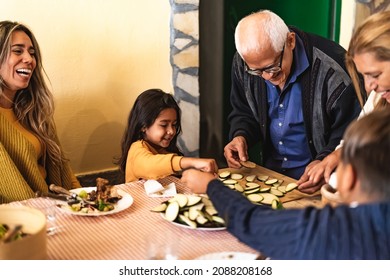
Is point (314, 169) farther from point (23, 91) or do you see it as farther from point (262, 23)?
point (23, 91)

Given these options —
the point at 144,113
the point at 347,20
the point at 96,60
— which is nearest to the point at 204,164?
the point at 144,113

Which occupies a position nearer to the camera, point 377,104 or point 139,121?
point 377,104

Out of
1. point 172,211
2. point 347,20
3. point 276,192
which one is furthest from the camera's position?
point 347,20

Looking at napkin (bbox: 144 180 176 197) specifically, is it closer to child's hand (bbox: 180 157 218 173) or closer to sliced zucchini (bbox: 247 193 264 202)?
child's hand (bbox: 180 157 218 173)

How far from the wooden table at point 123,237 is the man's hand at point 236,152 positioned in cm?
66

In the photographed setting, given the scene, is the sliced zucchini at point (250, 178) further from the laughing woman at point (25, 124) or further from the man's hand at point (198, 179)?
the laughing woman at point (25, 124)

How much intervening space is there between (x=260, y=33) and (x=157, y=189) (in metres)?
0.88

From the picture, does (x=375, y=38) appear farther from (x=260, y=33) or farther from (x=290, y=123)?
(x=290, y=123)

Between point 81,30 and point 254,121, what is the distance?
4.14ft

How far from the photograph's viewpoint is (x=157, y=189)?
1965 mm

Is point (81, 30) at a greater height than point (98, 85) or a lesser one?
greater

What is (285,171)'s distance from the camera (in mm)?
2623
